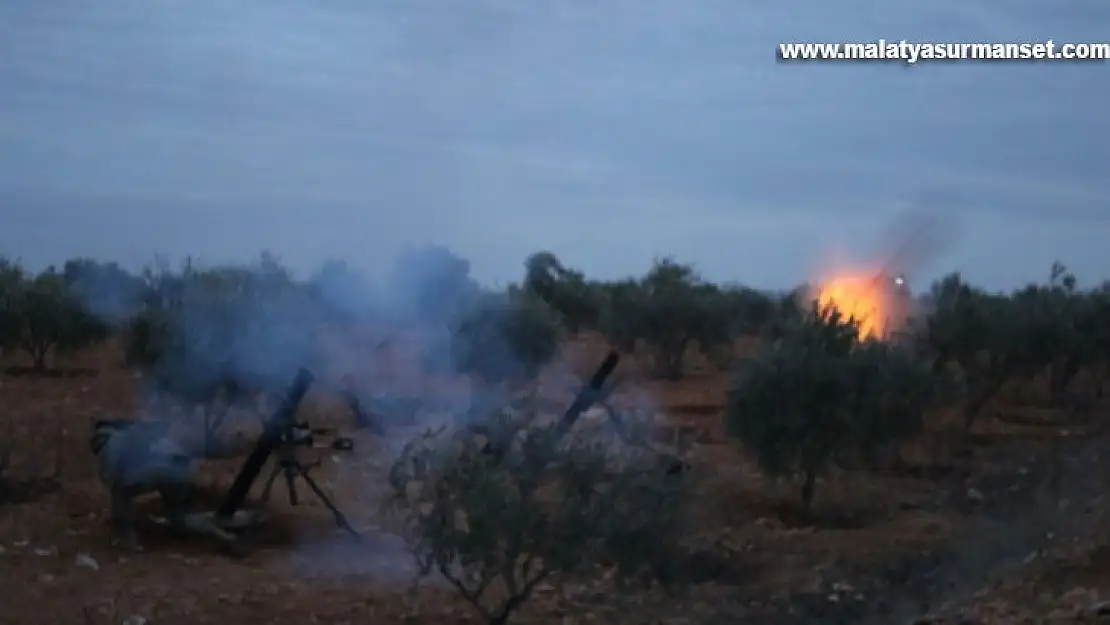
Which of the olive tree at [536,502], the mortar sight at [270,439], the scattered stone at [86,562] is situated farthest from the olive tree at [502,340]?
the olive tree at [536,502]

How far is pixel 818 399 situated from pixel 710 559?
4.19 meters

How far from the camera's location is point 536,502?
10.2m

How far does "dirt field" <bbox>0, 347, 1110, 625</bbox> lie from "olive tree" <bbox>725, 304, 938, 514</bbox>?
803 millimetres

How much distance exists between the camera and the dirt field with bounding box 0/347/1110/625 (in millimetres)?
11578

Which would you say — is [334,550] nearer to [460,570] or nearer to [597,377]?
[460,570]

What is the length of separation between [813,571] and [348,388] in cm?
1375

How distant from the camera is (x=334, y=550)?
14.3 metres

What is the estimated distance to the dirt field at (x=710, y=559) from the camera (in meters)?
11.6

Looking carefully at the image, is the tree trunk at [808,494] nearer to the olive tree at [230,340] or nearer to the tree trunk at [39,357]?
the olive tree at [230,340]

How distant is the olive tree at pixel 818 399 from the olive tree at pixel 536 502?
721 cm

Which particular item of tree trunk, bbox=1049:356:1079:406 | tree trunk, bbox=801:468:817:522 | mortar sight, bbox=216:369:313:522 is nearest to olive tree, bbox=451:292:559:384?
tree trunk, bbox=801:468:817:522

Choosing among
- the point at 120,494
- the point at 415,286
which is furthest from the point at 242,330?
the point at 415,286

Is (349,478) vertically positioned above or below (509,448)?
below

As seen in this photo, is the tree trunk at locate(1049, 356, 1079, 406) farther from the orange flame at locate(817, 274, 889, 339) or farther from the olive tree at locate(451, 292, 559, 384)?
the olive tree at locate(451, 292, 559, 384)
